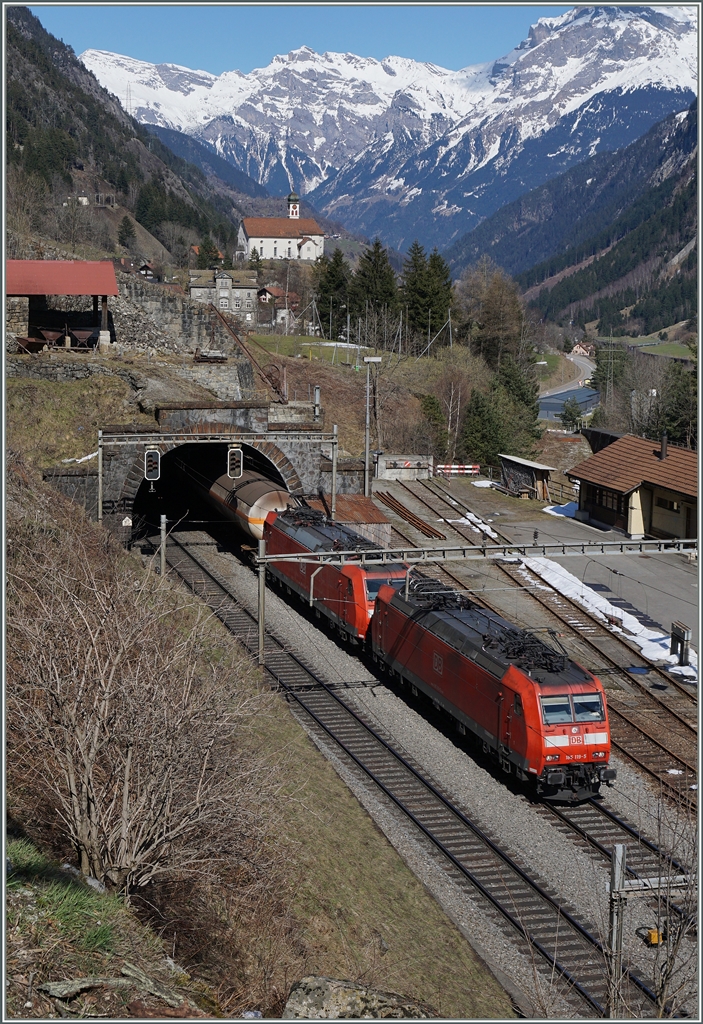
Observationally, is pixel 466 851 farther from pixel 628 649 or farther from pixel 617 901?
pixel 628 649

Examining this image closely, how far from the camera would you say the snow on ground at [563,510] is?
164 ft

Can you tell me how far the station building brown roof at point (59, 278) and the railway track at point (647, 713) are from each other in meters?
27.6

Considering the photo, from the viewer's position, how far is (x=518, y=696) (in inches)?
808

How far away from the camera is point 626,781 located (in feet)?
73.5

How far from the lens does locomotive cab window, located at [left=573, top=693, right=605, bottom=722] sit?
67.4 ft

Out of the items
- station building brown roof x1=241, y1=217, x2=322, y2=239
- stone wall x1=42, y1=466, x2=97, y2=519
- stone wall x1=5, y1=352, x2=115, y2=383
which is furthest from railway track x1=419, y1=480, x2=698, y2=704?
station building brown roof x1=241, y1=217, x2=322, y2=239

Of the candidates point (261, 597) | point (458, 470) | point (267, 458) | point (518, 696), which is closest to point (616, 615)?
point (261, 597)

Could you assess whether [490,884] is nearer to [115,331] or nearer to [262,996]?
[262,996]

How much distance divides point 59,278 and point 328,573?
2848 cm

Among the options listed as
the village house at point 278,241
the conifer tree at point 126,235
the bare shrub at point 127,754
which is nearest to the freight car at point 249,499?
the bare shrub at point 127,754

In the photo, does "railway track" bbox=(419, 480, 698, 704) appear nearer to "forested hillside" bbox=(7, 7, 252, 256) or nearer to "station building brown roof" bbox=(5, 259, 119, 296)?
"station building brown roof" bbox=(5, 259, 119, 296)

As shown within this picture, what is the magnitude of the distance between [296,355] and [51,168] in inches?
2338

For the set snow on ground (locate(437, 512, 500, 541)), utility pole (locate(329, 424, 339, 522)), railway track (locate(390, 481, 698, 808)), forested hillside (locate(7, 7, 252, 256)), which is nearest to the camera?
railway track (locate(390, 481, 698, 808))

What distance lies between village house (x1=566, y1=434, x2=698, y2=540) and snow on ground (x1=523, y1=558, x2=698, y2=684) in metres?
7.13
